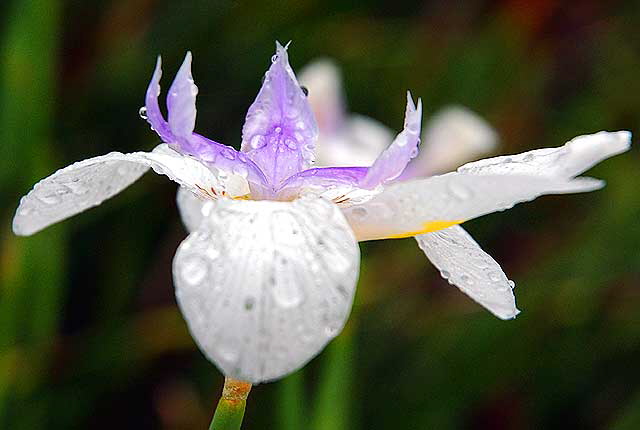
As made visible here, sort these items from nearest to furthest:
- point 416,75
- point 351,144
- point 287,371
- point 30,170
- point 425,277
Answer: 1. point 287,371
2. point 30,170
3. point 351,144
4. point 425,277
5. point 416,75

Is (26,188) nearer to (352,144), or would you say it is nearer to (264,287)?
(352,144)

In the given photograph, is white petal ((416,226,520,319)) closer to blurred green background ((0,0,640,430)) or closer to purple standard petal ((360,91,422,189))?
purple standard petal ((360,91,422,189))

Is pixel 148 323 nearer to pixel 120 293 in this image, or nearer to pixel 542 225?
pixel 120 293

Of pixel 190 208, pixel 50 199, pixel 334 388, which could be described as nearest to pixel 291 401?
pixel 334 388

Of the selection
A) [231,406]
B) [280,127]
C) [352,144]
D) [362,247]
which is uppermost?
[280,127]

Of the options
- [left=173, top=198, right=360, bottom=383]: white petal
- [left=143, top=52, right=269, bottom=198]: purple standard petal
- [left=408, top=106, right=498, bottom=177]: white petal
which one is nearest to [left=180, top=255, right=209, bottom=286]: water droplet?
[left=173, top=198, right=360, bottom=383]: white petal

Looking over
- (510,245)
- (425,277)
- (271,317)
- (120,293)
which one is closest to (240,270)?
(271,317)
